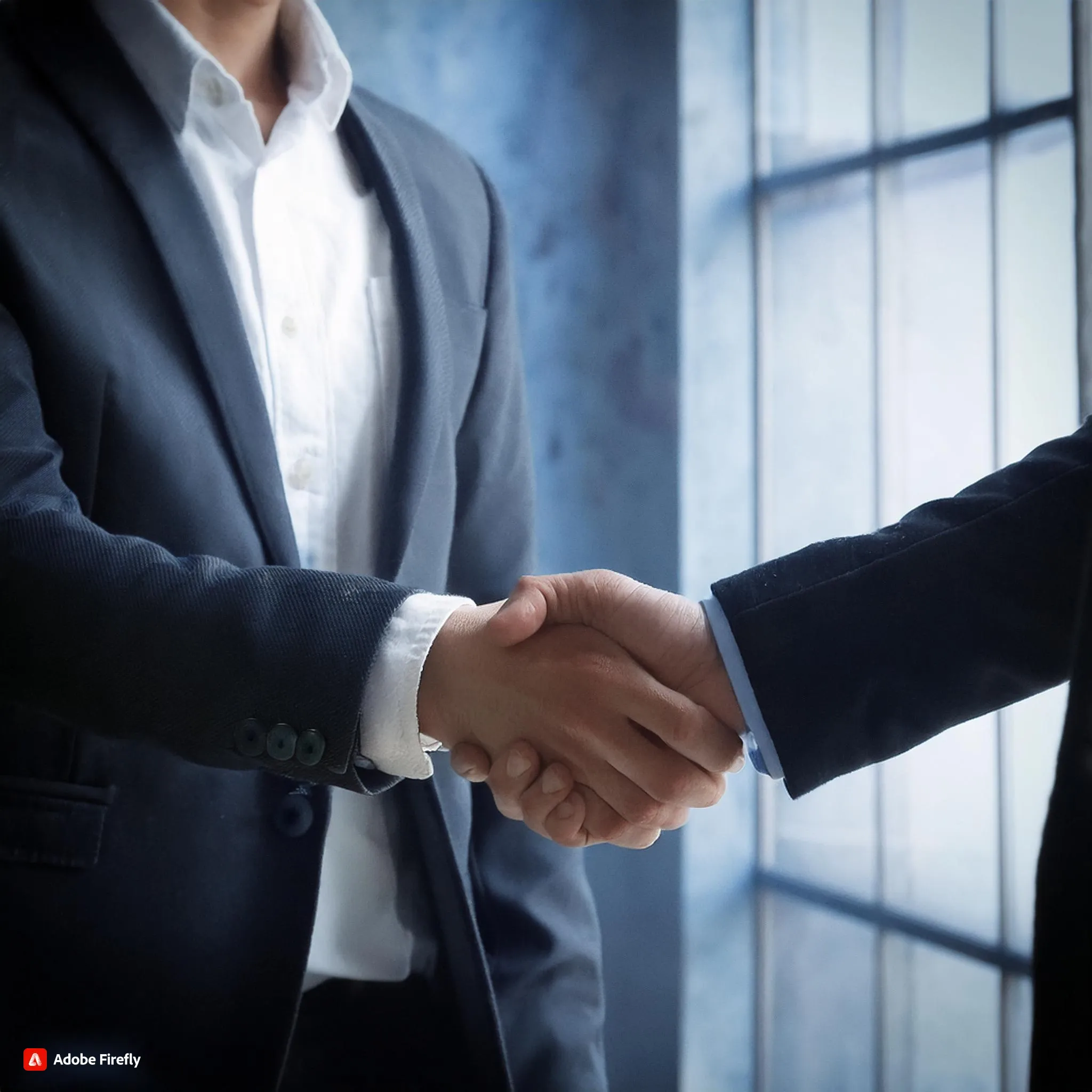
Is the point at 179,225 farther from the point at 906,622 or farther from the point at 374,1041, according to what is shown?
the point at 374,1041

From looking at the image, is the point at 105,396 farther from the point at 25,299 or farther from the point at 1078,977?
the point at 1078,977

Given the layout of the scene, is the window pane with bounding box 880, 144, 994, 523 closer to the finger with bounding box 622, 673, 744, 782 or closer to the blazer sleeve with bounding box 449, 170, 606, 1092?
the blazer sleeve with bounding box 449, 170, 606, 1092

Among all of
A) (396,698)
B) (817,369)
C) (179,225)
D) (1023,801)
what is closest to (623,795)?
(396,698)

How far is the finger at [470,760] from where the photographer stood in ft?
3.12

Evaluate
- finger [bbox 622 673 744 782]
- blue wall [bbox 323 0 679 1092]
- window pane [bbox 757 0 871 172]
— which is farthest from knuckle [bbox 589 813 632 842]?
window pane [bbox 757 0 871 172]

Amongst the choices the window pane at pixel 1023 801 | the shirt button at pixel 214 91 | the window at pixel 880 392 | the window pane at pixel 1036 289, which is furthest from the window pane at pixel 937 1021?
the shirt button at pixel 214 91

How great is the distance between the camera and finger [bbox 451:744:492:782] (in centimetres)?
95

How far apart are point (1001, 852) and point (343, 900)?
1248mm

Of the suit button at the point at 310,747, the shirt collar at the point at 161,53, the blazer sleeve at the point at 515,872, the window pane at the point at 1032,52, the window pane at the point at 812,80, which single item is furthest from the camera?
the window pane at the point at 812,80

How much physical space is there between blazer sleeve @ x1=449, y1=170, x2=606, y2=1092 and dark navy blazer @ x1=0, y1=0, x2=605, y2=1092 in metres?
0.13

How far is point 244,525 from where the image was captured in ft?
3.24

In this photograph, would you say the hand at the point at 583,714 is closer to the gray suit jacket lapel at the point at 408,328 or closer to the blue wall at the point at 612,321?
the gray suit jacket lapel at the point at 408,328

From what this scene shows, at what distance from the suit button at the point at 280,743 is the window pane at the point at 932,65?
161 cm

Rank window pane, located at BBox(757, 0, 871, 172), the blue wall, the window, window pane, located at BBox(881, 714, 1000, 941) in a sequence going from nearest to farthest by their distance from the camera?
the window < window pane, located at BBox(881, 714, 1000, 941) < window pane, located at BBox(757, 0, 871, 172) < the blue wall
